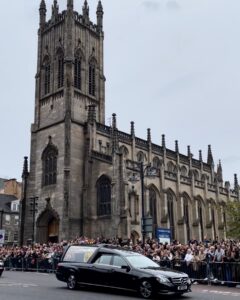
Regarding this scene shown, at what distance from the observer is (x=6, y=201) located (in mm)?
63719

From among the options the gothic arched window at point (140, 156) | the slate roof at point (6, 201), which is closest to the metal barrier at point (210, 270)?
the gothic arched window at point (140, 156)

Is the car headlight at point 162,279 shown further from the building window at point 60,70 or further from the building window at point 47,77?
the building window at point 47,77

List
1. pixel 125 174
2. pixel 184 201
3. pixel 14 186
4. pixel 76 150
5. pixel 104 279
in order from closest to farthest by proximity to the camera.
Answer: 1. pixel 104 279
2. pixel 125 174
3. pixel 76 150
4. pixel 184 201
5. pixel 14 186

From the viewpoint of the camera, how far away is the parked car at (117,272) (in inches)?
486

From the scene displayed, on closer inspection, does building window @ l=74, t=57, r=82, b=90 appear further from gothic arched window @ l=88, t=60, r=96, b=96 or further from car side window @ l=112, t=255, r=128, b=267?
car side window @ l=112, t=255, r=128, b=267

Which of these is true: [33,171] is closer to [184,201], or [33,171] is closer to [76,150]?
[76,150]

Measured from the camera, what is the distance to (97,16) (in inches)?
2067

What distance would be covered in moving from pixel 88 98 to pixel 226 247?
102 feet

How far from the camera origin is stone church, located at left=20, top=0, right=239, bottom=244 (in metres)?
39.3

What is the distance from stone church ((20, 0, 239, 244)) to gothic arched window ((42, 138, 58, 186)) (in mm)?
99

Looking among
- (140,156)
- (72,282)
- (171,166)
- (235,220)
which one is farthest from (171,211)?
(72,282)

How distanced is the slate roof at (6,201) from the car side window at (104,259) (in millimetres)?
50114

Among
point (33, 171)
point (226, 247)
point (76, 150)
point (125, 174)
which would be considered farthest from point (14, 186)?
point (226, 247)

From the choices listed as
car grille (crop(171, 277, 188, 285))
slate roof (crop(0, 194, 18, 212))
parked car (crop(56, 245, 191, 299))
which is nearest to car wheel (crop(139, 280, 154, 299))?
parked car (crop(56, 245, 191, 299))
